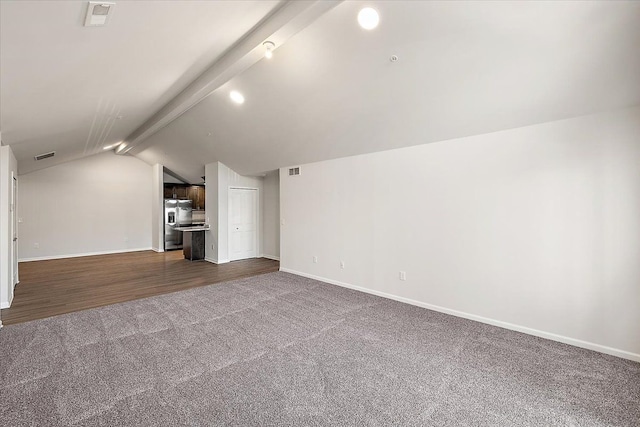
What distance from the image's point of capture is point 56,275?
243 inches

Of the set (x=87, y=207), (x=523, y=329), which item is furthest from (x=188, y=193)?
(x=523, y=329)

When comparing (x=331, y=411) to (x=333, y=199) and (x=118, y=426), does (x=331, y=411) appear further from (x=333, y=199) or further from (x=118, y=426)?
(x=333, y=199)

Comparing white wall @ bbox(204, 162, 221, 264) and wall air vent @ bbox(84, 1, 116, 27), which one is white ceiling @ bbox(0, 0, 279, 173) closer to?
wall air vent @ bbox(84, 1, 116, 27)

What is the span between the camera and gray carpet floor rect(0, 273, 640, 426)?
1.99m

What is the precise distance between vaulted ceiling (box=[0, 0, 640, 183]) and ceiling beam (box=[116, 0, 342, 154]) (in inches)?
0.6

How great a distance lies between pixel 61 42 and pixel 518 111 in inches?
161

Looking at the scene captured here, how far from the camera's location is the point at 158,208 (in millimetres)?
9414

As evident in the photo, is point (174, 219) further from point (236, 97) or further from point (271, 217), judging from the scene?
point (236, 97)

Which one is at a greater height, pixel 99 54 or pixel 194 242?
pixel 99 54

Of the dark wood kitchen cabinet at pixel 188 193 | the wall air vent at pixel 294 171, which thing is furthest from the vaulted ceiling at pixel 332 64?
the dark wood kitchen cabinet at pixel 188 193

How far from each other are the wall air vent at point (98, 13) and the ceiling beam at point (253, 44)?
1.31m

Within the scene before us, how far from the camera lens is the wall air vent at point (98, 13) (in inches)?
66.0

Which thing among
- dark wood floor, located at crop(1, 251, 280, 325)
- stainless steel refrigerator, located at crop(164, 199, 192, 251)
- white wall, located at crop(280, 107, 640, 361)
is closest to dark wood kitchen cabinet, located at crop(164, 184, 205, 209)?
stainless steel refrigerator, located at crop(164, 199, 192, 251)

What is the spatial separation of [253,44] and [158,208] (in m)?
8.17
